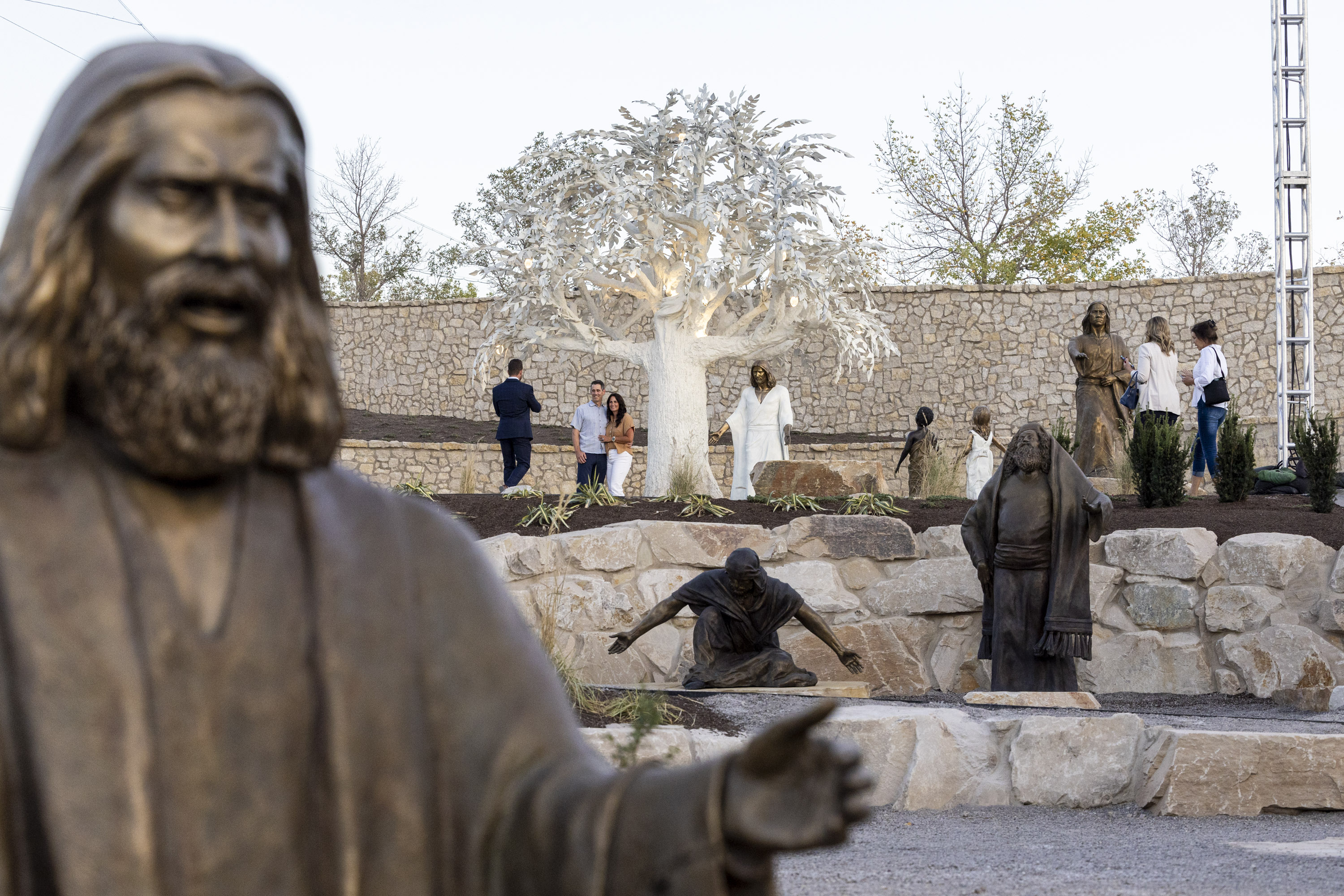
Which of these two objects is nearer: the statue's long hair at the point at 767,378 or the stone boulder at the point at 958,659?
the stone boulder at the point at 958,659

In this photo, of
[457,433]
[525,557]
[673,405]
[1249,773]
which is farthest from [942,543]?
[457,433]

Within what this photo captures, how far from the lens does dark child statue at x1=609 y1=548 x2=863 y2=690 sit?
9.23 metres

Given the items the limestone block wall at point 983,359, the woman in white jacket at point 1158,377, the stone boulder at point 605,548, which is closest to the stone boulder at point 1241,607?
the woman in white jacket at point 1158,377

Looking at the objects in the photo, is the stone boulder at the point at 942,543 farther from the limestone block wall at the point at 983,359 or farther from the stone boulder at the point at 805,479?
the limestone block wall at the point at 983,359

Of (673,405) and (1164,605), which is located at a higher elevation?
(673,405)

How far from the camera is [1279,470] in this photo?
15.4 m

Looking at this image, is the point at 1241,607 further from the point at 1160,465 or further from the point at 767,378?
the point at 767,378

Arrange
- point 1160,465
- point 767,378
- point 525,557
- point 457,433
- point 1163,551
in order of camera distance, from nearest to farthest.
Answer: point 1163,551 < point 525,557 < point 1160,465 < point 767,378 < point 457,433

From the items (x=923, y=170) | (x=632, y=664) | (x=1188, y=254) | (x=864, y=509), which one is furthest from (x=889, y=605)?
(x=1188, y=254)

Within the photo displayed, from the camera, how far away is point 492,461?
1002 inches

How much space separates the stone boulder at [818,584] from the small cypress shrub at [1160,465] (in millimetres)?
3449

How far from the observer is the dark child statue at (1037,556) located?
9.93m

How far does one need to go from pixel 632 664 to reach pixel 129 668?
10854 millimetres

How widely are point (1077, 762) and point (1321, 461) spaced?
23.1 feet
